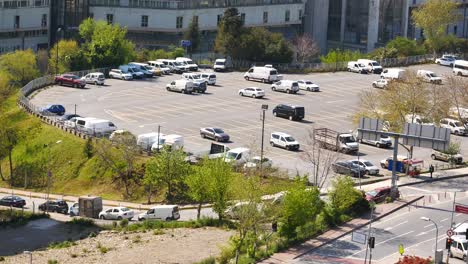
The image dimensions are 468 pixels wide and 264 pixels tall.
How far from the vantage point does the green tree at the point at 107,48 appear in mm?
121438

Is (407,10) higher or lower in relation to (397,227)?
higher

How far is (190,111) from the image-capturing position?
103 meters

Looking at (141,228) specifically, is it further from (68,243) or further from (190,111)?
(190,111)

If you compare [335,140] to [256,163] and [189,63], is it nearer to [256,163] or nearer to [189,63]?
[256,163]

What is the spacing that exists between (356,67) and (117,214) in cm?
5268

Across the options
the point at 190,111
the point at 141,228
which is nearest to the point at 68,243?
the point at 141,228

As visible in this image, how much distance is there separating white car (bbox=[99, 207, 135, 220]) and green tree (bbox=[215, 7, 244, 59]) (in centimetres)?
4923

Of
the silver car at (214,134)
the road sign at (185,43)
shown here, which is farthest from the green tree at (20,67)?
the silver car at (214,134)

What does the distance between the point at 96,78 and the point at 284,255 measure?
169 ft

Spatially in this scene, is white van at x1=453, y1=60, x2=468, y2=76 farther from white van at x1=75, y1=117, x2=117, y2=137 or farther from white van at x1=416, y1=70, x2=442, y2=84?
white van at x1=75, y1=117, x2=117, y2=137

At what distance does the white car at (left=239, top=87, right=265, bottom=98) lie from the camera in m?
109

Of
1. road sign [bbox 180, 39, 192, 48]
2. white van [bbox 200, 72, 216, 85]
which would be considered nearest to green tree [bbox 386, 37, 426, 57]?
road sign [bbox 180, 39, 192, 48]

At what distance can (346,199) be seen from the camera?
2876 inches

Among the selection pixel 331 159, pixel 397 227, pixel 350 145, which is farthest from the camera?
pixel 350 145
